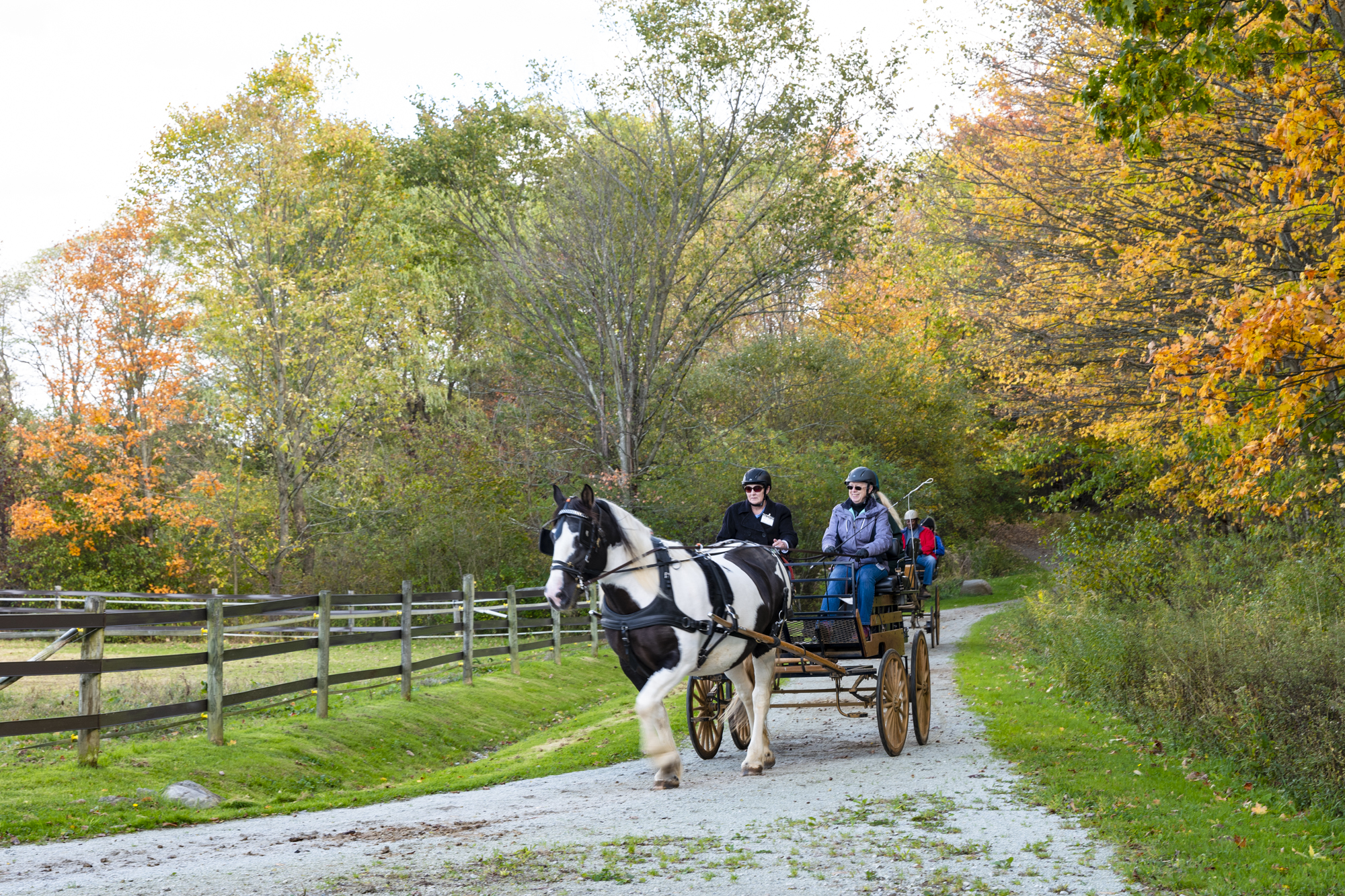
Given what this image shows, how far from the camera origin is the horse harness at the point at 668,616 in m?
7.73

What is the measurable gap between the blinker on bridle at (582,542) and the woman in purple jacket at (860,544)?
254cm

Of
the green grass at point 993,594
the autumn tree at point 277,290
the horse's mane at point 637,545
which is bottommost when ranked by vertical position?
the green grass at point 993,594

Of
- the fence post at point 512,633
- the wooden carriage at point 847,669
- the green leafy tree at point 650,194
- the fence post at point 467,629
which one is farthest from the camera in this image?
the green leafy tree at point 650,194

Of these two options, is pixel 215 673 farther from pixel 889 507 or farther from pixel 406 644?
pixel 889 507

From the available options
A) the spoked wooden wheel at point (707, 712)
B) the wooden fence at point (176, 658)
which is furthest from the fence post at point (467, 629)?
the spoked wooden wheel at point (707, 712)

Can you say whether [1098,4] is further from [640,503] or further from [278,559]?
[278,559]

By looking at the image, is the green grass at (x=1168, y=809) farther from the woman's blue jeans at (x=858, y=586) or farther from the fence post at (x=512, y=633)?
the fence post at (x=512, y=633)

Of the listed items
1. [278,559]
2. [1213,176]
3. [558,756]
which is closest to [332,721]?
[558,756]

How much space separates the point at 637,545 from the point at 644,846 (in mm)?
2317

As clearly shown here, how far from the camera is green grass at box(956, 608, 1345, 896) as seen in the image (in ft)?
17.8

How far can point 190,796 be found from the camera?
8.25m

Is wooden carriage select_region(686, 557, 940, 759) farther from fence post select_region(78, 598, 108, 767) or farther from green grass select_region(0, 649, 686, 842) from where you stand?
fence post select_region(78, 598, 108, 767)

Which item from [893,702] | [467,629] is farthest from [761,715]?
[467,629]

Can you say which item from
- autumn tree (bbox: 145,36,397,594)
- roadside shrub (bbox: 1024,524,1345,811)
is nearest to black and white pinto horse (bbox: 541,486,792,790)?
roadside shrub (bbox: 1024,524,1345,811)
